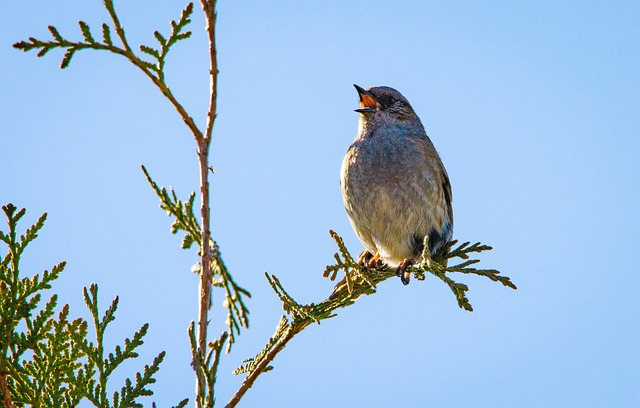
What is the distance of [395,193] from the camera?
6.12 metres

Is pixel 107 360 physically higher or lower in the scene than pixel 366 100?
lower

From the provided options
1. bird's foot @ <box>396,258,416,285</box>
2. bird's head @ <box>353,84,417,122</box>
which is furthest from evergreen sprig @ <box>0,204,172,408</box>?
bird's head @ <box>353,84,417,122</box>

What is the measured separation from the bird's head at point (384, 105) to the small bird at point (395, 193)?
0.14 meters

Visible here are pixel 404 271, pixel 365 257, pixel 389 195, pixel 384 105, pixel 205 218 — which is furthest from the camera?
pixel 384 105

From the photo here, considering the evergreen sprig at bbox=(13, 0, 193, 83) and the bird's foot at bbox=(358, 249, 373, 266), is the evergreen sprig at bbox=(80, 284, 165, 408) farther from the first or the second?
the bird's foot at bbox=(358, 249, 373, 266)

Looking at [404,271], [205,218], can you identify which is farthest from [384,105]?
[205,218]

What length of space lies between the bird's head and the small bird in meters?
0.14

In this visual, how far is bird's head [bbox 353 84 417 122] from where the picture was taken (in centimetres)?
688

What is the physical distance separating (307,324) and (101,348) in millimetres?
1000

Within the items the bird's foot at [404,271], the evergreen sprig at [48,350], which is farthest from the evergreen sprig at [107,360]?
the bird's foot at [404,271]

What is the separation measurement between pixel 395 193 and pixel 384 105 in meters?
1.29

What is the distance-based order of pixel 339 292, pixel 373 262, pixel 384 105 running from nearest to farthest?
pixel 339 292 < pixel 373 262 < pixel 384 105

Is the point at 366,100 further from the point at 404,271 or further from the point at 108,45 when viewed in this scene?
the point at 108,45

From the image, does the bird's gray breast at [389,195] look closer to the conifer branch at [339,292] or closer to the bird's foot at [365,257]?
the bird's foot at [365,257]
